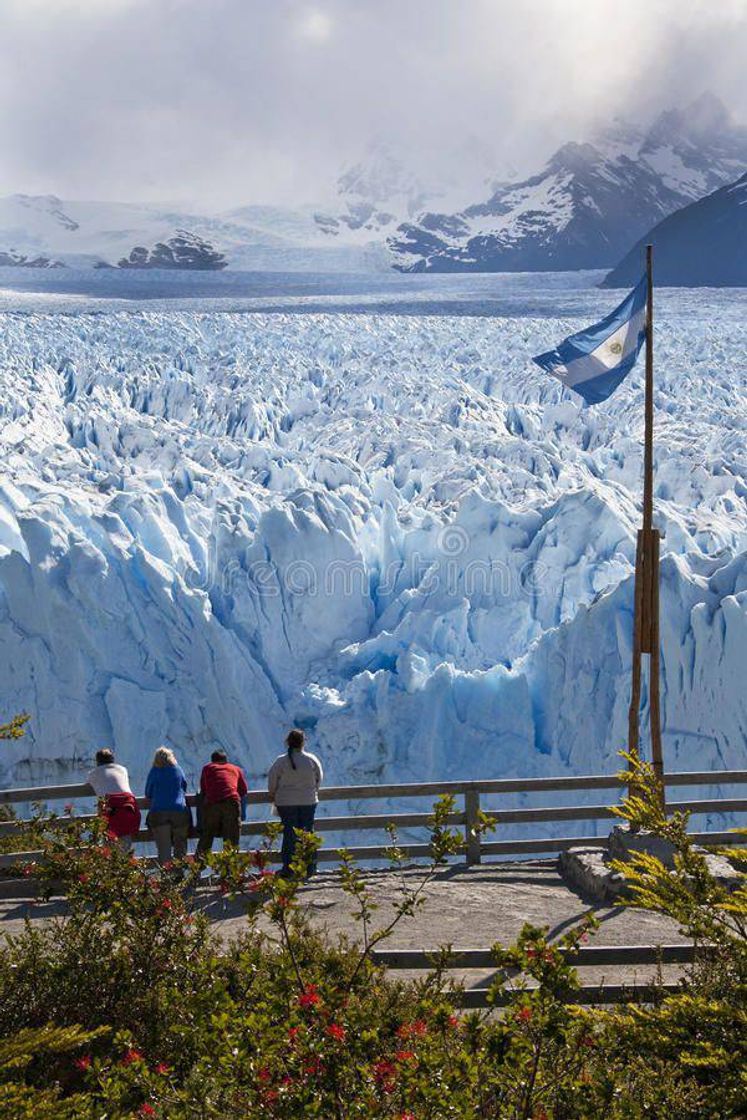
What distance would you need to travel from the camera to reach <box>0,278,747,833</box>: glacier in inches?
570

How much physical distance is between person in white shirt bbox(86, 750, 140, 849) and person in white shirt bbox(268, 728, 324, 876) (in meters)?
0.85

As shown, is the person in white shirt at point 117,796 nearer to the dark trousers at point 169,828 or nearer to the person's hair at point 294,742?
the dark trousers at point 169,828

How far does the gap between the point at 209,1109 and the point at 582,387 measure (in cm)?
745

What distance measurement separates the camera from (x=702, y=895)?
159 inches

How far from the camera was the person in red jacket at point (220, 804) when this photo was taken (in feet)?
27.1

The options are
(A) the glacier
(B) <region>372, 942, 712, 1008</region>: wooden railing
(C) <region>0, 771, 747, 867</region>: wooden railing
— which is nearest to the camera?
(B) <region>372, 942, 712, 1008</region>: wooden railing

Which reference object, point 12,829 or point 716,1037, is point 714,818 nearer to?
point 12,829

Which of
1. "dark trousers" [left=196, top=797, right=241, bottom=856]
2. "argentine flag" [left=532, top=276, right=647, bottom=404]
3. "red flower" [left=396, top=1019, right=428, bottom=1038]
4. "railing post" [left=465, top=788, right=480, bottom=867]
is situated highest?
"argentine flag" [left=532, top=276, right=647, bottom=404]

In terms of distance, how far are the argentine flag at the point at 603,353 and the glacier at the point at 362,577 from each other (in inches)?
170

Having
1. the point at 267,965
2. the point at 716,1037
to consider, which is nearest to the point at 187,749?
the point at 267,965

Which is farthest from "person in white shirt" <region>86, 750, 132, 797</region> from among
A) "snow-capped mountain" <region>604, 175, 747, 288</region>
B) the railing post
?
"snow-capped mountain" <region>604, 175, 747, 288</region>

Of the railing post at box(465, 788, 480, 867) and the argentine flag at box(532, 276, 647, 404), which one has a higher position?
the argentine flag at box(532, 276, 647, 404)

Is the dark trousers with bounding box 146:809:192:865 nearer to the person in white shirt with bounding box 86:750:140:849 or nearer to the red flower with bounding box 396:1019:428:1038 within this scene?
the person in white shirt with bounding box 86:750:140:849

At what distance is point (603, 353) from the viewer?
10375 mm
